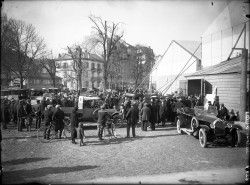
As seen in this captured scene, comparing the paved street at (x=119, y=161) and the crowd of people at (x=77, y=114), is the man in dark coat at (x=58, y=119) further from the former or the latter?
the paved street at (x=119, y=161)

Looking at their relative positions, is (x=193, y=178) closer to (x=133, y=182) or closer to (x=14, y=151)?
(x=133, y=182)

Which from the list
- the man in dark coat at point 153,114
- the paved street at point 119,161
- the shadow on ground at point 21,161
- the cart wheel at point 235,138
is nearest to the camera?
the paved street at point 119,161

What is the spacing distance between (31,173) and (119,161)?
2.96 m

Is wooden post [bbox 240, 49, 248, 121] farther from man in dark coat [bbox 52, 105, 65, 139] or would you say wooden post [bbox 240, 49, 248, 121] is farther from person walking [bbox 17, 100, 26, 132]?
person walking [bbox 17, 100, 26, 132]

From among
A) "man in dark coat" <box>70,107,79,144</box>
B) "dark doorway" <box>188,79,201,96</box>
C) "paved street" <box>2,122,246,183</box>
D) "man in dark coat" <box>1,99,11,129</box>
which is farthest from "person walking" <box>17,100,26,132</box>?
"dark doorway" <box>188,79,201,96</box>

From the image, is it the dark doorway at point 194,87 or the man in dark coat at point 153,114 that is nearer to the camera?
the man in dark coat at point 153,114

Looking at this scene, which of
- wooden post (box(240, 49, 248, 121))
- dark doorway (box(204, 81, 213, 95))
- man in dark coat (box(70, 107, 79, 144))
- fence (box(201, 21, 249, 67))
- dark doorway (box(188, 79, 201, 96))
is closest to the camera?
man in dark coat (box(70, 107, 79, 144))

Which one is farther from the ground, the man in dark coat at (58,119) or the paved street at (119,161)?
the man in dark coat at (58,119)

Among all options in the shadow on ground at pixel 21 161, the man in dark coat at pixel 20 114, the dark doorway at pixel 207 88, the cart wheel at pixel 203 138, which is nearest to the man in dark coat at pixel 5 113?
the man in dark coat at pixel 20 114

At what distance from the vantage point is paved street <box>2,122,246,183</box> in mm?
7262

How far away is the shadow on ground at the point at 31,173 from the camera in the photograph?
23.4 ft

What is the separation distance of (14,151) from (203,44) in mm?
28922

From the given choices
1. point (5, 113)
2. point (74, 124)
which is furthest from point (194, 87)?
point (5, 113)

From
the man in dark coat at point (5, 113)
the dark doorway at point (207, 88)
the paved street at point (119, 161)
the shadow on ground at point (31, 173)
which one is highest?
the dark doorway at point (207, 88)
